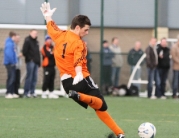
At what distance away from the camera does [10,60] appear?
17359mm

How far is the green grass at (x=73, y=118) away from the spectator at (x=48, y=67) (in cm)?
84

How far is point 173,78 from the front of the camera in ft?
64.0

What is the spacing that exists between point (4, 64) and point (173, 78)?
18.2 ft

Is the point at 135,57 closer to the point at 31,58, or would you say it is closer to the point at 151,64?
the point at 151,64

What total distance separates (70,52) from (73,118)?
381 centimetres

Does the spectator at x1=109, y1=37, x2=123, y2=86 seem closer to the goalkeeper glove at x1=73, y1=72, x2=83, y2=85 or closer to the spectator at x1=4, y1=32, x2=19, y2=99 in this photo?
the spectator at x1=4, y1=32, x2=19, y2=99

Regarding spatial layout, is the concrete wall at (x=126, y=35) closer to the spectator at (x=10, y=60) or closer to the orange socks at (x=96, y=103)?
the spectator at (x=10, y=60)

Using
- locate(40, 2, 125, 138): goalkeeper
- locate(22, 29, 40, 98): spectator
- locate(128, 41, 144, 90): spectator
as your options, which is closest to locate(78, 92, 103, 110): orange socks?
locate(40, 2, 125, 138): goalkeeper

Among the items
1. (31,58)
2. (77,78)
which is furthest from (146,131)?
(31,58)

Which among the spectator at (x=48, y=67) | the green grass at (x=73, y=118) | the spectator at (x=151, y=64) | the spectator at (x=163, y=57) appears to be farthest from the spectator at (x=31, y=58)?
the spectator at (x=163, y=57)

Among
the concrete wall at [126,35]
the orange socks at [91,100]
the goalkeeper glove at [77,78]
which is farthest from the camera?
the concrete wall at [126,35]

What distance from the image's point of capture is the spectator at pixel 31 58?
57.7 ft

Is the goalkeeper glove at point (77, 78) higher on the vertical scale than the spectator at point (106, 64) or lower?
higher

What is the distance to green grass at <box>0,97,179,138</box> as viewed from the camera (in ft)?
32.1
